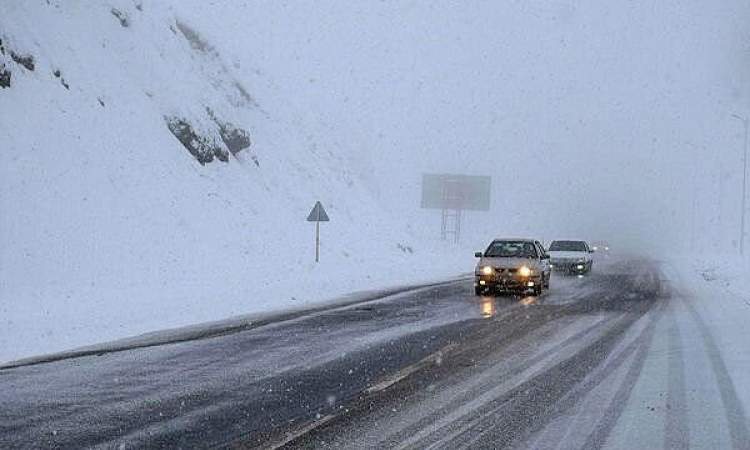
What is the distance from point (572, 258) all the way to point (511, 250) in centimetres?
1148

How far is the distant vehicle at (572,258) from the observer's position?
109 feet

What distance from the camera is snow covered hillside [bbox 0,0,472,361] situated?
17.1 metres

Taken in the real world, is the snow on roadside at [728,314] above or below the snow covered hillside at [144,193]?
below

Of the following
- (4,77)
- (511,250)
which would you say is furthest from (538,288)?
(4,77)

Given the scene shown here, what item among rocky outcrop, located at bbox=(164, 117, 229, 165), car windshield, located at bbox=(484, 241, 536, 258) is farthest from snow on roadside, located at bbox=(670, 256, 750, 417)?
rocky outcrop, located at bbox=(164, 117, 229, 165)

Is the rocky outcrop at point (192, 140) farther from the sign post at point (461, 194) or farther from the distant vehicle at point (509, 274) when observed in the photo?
the sign post at point (461, 194)

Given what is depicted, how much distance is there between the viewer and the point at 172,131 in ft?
109

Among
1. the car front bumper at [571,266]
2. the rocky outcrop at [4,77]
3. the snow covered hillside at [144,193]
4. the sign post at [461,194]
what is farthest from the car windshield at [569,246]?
the sign post at [461,194]

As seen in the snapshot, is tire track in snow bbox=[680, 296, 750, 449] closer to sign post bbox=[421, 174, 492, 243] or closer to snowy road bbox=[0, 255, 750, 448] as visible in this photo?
snowy road bbox=[0, 255, 750, 448]

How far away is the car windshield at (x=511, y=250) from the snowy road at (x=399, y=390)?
8090mm

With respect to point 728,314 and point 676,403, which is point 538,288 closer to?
point 728,314

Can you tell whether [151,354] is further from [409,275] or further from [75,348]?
[409,275]

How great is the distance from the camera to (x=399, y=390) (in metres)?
8.14

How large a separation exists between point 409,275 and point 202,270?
31.8 feet
